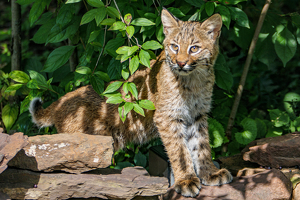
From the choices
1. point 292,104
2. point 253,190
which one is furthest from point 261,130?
point 253,190

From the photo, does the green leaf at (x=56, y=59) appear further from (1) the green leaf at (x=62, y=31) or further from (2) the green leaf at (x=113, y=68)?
(2) the green leaf at (x=113, y=68)

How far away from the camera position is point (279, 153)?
383 cm

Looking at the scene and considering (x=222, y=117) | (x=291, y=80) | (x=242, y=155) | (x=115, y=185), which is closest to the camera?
(x=115, y=185)

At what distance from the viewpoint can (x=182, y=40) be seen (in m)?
3.46

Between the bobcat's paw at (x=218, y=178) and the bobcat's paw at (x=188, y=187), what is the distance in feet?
0.55

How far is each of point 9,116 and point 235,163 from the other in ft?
10.7

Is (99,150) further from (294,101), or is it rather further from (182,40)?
(294,101)

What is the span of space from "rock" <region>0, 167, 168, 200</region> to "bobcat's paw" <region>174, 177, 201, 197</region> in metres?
0.26

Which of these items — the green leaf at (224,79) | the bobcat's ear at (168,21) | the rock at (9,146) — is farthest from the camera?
the green leaf at (224,79)

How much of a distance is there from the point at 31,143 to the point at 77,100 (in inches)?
39.6

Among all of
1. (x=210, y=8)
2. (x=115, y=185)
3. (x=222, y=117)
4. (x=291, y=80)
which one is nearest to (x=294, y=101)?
(x=222, y=117)

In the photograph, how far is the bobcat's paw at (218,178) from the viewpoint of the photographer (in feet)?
11.5

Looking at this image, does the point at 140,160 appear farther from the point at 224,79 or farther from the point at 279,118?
the point at 279,118

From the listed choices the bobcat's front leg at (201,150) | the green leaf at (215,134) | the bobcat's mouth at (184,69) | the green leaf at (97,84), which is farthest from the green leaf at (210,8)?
the green leaf at (215,134)
